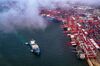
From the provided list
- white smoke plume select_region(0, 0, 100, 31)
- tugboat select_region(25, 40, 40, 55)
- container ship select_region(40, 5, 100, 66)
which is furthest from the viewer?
white smoke plume select_region(0, 0, 100, 31)

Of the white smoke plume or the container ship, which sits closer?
the container ship

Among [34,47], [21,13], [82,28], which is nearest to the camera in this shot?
[34,47]

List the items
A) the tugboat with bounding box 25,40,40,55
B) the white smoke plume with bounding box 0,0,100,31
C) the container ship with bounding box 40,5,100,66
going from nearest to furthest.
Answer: the container ship with bounding box 40,5,100,66 < the tugboat with bounding box 25,40,40,55 < the white smoke plume with bounding box 0,0,100,31

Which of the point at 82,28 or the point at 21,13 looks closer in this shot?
the point at 82,28

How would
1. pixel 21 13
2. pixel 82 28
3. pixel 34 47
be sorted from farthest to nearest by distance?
1. pixel 21 13
2. pixel 82 28
3. pixel 34 47
